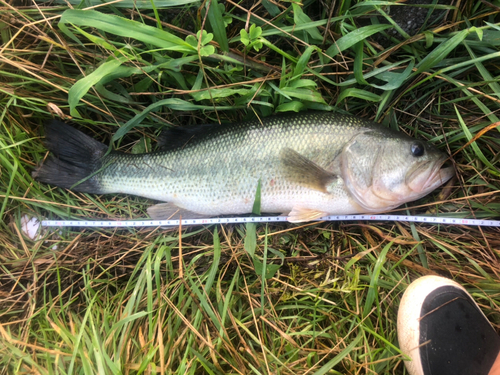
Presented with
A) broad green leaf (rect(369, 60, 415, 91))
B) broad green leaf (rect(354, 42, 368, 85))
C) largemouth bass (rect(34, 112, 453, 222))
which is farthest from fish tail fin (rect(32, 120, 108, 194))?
broad green leaf (rect(369, 60, 415, 91))

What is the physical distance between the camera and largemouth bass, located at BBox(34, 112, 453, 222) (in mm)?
2113

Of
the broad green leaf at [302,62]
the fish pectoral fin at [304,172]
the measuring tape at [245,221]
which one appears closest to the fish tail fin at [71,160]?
A: the measuring tape at [245,221]

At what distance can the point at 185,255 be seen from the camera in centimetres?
236

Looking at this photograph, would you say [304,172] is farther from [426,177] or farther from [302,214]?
[426,177]

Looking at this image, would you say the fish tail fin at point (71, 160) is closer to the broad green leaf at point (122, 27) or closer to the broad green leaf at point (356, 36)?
the broad green leaf at point (122, 27)

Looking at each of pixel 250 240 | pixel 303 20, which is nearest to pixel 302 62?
pixel 303 20

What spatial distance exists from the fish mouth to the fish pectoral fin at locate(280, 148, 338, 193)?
55 cm

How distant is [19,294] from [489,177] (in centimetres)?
387

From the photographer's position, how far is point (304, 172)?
215 centimetres

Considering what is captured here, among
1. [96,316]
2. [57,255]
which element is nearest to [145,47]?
[57,255]

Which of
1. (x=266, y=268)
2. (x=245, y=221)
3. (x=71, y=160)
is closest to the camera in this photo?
(x=266, y=268)

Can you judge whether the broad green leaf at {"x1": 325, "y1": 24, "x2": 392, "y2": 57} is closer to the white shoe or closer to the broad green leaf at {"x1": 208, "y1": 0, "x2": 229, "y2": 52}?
the broad green leaf at {"x1": 208, "y1": 0, "x2": 229, "y2": 52}

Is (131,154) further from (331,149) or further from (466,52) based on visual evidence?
(466,52)

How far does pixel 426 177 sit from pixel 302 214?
3.10ft
